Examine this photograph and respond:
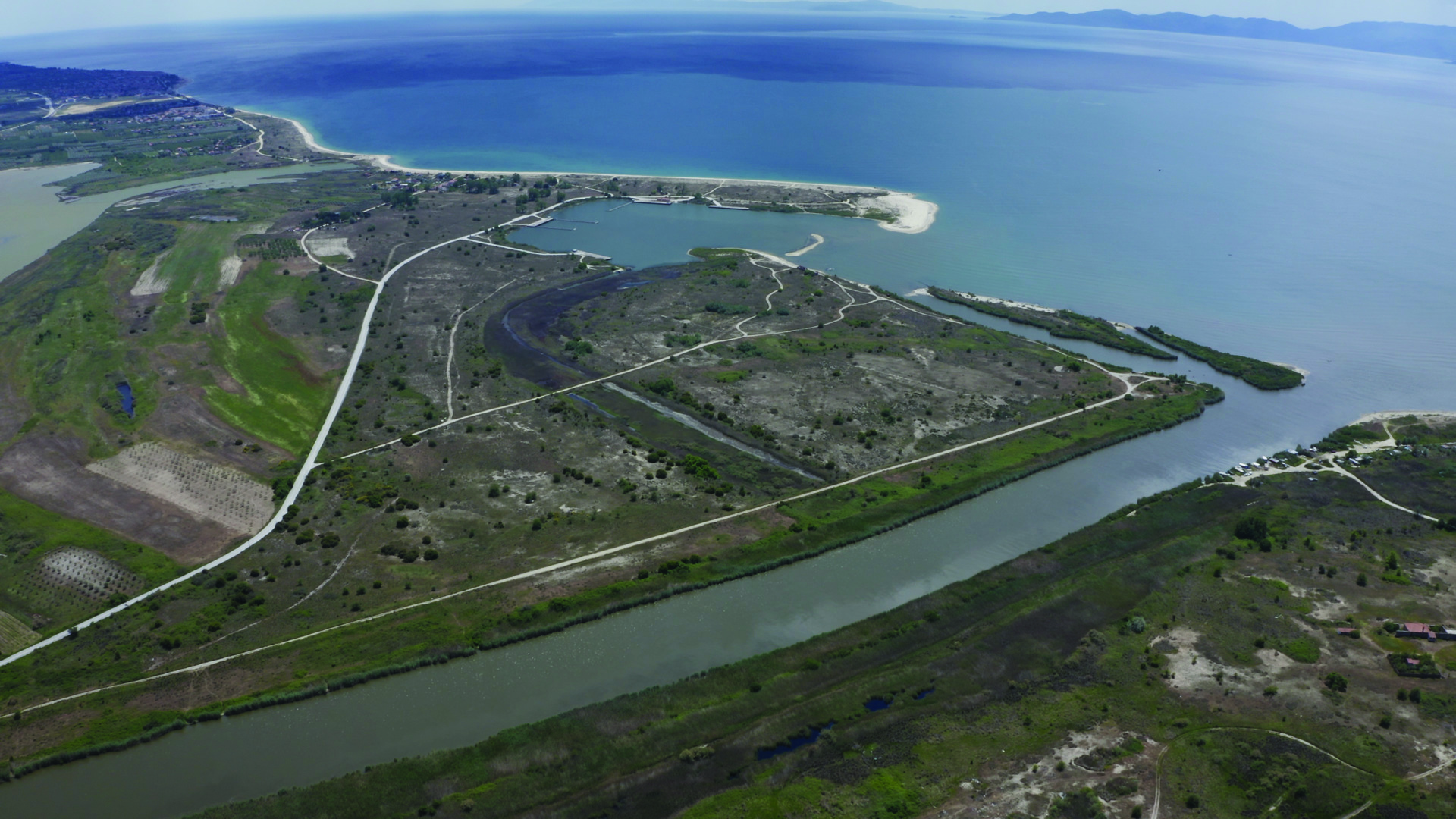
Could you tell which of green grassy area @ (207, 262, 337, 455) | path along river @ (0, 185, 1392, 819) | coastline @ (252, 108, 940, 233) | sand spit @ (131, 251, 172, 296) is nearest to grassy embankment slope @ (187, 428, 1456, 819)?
path along river @ (0, 185, 1392, 819)

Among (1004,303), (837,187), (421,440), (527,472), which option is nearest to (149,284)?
(421,440)

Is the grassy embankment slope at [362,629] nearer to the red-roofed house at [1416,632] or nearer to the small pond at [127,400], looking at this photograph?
the red-roofed house at [1416,632]

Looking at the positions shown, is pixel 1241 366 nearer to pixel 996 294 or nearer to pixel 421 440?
pixel 996 294

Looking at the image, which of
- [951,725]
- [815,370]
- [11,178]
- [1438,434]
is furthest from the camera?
[11,178]

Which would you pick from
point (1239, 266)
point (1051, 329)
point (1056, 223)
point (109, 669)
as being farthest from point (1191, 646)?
point (1056, 223)

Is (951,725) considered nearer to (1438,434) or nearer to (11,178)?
(1438,434)

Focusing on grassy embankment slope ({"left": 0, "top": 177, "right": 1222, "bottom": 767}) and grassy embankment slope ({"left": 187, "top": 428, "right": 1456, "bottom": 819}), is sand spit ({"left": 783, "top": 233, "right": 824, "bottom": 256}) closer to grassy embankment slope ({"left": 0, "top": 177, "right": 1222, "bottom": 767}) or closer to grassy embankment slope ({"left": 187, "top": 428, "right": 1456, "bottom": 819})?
grassy embankment slope ({"left": 0, "top": 177, "right": 1222, "bottom": 767})
